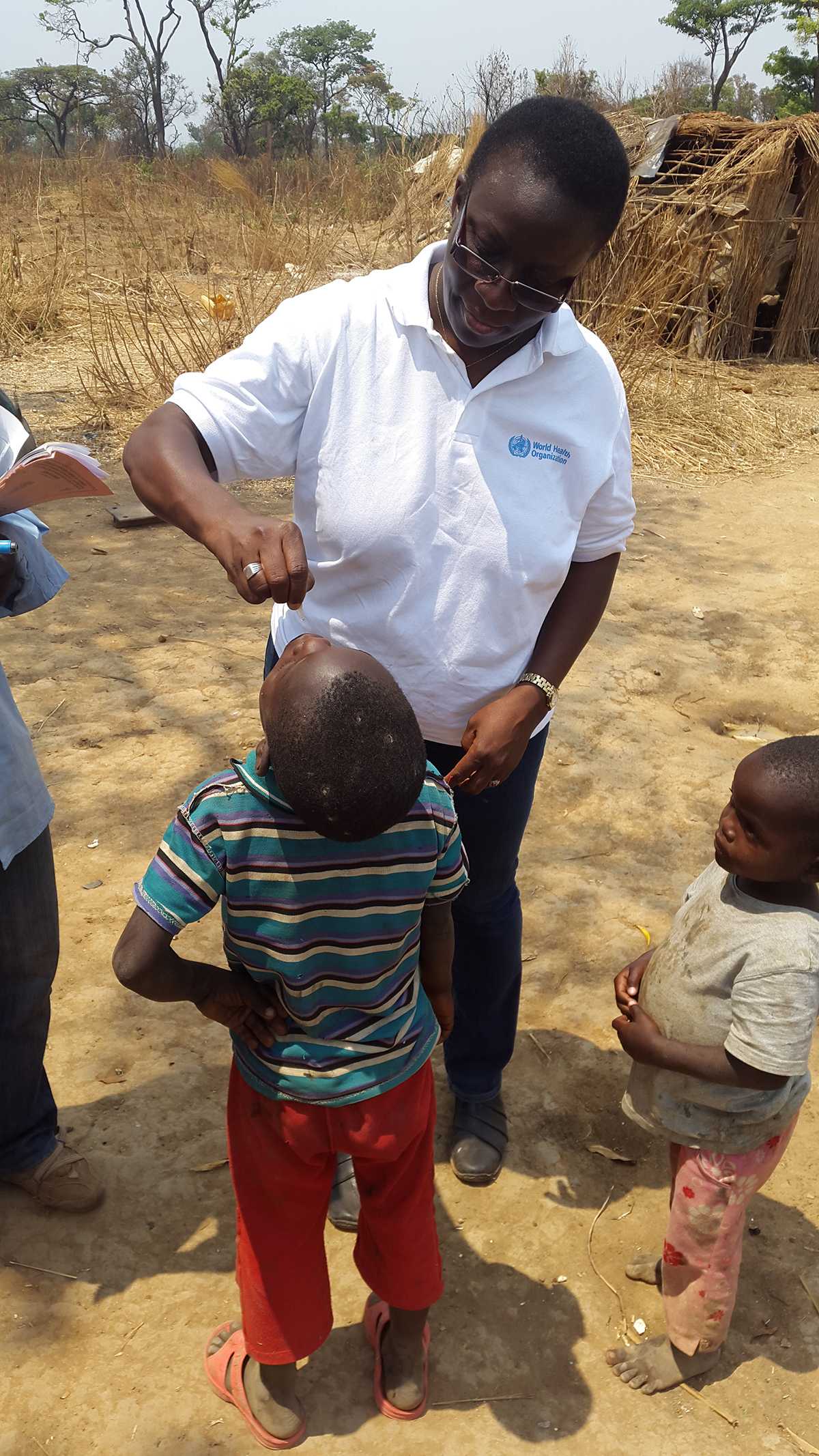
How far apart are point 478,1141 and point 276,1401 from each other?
70cm

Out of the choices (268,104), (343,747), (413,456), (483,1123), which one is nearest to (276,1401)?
(483,1123)

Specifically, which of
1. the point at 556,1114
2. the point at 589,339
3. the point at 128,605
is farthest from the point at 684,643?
the point at 589,339

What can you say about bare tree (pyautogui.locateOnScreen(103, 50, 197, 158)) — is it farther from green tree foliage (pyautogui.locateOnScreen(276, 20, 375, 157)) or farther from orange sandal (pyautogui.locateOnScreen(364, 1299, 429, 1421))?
orange sandal (pyautogui.locateOnScreen(364, 1299, 429, 1421))

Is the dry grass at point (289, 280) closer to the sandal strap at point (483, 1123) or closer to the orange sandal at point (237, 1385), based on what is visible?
the sandal strap at point (483, 1123)

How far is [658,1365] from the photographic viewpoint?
188cm

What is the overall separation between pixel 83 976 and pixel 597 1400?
1.56 m

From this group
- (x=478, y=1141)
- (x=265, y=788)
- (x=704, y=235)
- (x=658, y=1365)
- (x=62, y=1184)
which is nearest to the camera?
(x=265, y=788)

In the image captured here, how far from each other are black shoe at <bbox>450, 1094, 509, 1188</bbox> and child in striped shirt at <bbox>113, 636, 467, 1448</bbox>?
1.60ft

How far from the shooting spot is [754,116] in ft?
115

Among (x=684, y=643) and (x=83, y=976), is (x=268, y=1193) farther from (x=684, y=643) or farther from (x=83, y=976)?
(x=684, y=643)

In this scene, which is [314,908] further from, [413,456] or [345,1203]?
[345,1203]

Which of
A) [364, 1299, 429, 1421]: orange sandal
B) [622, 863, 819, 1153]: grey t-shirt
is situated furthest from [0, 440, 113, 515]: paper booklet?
[364, 1299, 429, 1421]: orange sandal

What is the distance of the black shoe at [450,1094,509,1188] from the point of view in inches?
90.6

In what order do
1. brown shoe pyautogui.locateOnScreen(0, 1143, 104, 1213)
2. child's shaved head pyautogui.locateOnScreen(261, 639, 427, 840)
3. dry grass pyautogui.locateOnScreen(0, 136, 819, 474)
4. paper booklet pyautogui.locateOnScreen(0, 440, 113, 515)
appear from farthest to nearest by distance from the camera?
dry grass pyautogui.locateOnScreen(0, 136, 819, 474)
brown shoe pyautogui.locateOnScreen(0, 1143, 104, 1213)
paper booklet pyautogui.locateOnScreen(0, 440, 113, 515)
child's shaved head pyautogui.locateOnScreen(261, 639, 427, 840)
